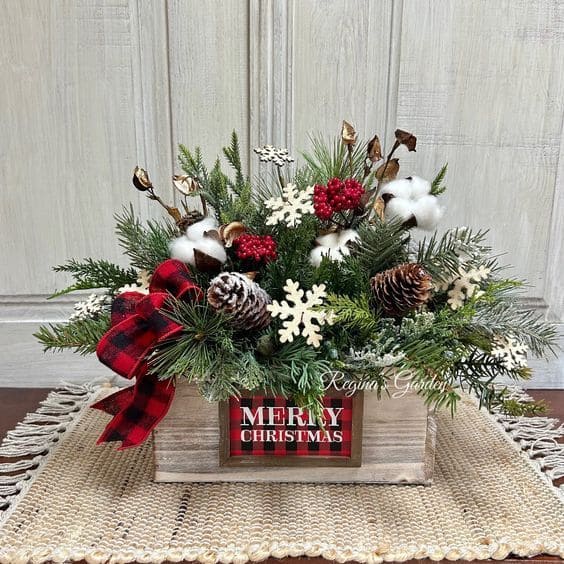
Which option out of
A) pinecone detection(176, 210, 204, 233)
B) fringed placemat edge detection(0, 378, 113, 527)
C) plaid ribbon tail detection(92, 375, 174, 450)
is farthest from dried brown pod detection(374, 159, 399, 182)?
fringed placemat edge detection(0, 378, 113, 527)

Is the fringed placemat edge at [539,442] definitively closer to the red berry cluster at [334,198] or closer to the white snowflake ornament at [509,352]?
the white snowflake ornament at [509,352]

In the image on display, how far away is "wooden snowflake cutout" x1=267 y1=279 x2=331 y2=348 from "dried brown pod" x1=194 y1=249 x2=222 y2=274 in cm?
8

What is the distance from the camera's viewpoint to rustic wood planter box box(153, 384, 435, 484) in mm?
541

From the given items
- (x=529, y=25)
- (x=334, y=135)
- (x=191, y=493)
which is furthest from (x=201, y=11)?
(x=191, y=493)

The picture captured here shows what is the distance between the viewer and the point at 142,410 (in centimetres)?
52

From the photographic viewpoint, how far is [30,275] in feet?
2.88

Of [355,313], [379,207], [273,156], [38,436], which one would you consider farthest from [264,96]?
[38,436]

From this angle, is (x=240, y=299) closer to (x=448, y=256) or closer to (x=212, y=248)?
(x=212, y=248)

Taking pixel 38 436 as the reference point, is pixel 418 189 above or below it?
above

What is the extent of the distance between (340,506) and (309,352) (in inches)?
6.6

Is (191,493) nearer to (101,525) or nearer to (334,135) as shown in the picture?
(101,525)

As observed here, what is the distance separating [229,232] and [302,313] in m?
0.12

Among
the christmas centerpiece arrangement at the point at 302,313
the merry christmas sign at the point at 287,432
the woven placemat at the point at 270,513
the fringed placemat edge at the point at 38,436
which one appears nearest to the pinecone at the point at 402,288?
the christmas centerpiece arrangement at the point at 302,313

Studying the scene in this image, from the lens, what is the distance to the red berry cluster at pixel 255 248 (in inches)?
20.6
